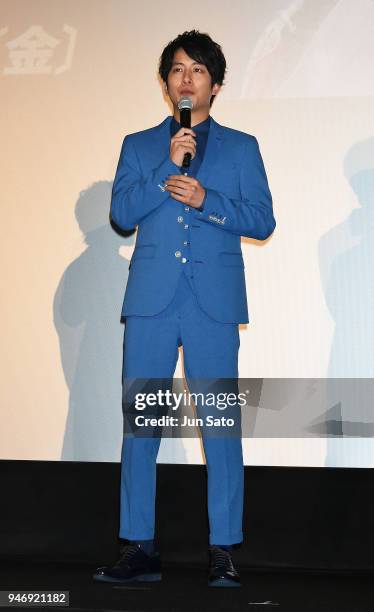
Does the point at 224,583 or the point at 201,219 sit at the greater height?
the point at 201,219

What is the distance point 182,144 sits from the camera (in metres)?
2.07

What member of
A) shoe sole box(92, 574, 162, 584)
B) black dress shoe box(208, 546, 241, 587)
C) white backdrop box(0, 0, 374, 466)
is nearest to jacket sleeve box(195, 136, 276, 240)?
white backdrop box(0, 0, 374, 466)

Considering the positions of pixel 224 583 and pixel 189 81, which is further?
pixel 189 81

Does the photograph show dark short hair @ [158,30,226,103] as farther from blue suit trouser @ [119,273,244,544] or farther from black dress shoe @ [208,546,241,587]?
black dress shoe @ [208,546,241,587]

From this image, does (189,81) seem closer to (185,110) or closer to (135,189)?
(185,110)

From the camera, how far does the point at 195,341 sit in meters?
→ 2.21

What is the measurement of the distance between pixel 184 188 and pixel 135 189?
152 millimetres

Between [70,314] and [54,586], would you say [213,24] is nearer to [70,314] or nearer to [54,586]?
[70,314]

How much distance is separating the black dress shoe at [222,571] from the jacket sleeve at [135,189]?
0.94 m

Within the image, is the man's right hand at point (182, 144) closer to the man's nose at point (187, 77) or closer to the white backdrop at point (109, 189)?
the man's nose at point (187, 77)

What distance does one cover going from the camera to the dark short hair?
2.32 metres

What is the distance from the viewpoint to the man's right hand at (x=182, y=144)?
2062 millimetres

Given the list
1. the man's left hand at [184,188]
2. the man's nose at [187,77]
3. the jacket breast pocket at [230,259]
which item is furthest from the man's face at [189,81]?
the jacket breast pocket at [230,259]

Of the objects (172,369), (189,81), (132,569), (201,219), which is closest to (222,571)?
(132,569)
